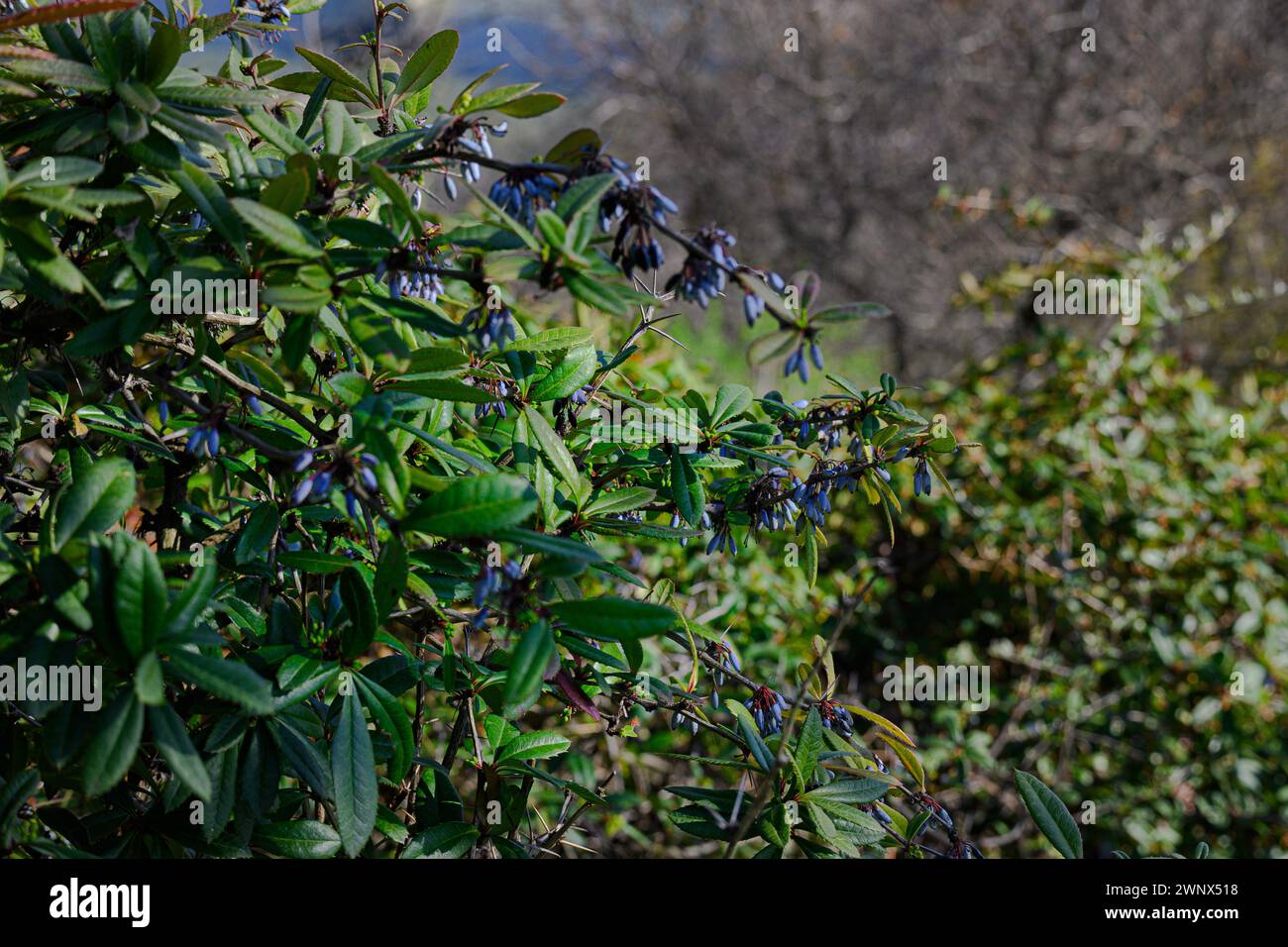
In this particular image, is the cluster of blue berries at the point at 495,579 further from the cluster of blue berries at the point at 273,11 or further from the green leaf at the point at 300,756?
the cluster of blue berries at the point at 273,11

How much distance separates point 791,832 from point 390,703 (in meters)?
0.61

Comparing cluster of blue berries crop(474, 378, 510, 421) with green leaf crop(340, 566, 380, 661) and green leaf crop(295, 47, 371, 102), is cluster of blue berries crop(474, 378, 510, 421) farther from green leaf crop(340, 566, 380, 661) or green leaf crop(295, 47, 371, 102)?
green leaf crop(295, 47, 371, 102)

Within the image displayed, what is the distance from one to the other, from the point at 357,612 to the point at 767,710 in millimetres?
695

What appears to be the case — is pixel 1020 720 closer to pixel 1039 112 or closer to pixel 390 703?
pixel 390 703

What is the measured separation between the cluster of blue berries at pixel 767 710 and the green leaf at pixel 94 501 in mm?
972

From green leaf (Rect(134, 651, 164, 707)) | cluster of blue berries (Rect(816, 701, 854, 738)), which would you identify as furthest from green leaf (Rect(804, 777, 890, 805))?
green leaf (Rect(134, 651, 164, 707))

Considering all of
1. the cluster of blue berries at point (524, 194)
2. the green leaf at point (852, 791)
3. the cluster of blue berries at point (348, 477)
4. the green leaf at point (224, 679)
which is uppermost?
the cluster of blue berries at point (524, 194)

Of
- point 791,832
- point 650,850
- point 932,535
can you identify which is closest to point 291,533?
point 791,832

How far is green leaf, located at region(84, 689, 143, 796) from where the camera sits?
3.37 ft

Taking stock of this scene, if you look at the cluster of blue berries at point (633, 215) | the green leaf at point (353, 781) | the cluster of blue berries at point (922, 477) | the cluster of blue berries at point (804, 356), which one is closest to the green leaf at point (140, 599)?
the green leaf at point (353, 781)

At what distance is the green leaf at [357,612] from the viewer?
125 cm

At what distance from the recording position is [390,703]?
134 cm

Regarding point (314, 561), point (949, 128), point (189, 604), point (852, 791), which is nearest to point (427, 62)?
point (314, 561)

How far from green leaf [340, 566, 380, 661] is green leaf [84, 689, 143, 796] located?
0.27 metres
